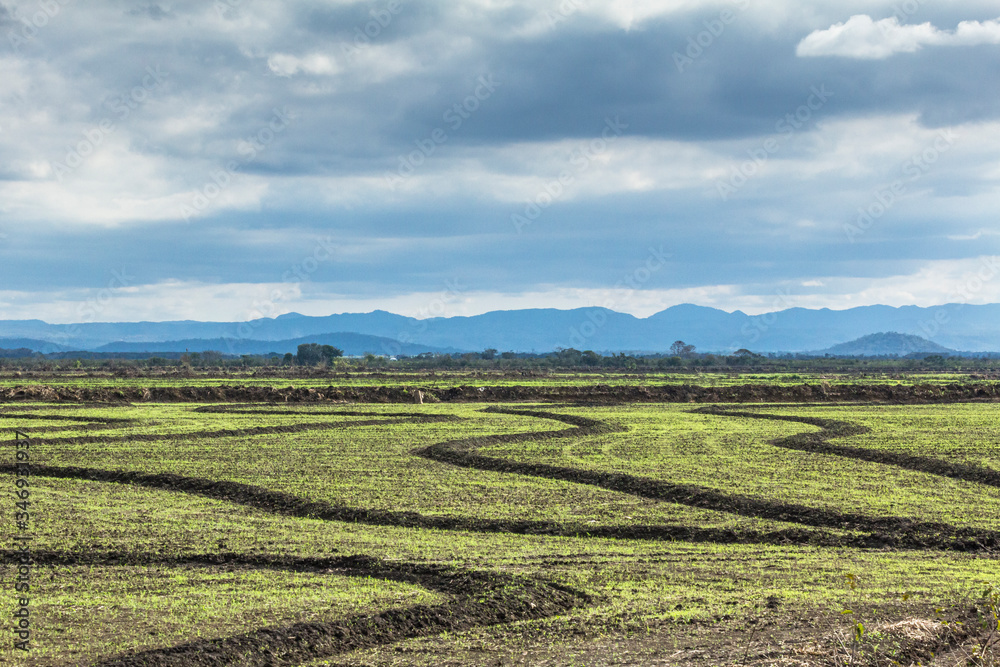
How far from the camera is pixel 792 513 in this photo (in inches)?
849

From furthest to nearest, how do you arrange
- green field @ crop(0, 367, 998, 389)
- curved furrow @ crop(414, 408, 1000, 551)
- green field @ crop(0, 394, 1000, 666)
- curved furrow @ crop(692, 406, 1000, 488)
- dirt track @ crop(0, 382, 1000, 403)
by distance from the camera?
1. green field @ crop(0, 367, 998, 389)
2. dirt track @ crop(0, 382, 1000, 403)
3. curved furrow @ crop(692, 406, 1000, 488)
4. curved furrow @ crop(414, 408, 1000, 551)
5. green field @ crop(0, 394, 1000, 666)

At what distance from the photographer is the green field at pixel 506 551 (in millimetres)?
11984

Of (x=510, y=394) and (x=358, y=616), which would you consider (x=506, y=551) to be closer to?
(x=358, y=616)

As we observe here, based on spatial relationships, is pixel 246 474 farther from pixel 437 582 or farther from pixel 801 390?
pixel 801 390

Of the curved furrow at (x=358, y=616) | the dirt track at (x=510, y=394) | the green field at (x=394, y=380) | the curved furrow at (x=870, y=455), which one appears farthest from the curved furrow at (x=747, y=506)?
the green field at (x=394, y=380)

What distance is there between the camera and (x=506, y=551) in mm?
17438

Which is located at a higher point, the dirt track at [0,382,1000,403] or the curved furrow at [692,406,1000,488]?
the dirt track at [0,382,1000,403]

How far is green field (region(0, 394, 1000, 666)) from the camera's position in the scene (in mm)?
11984

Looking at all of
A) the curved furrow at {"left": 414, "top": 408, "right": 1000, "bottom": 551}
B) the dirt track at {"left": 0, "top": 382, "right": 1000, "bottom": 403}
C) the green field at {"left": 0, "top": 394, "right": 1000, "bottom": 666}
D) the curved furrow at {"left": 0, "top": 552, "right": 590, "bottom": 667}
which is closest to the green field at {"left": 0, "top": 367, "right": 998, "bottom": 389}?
the dirt track at {"left": 0, "top": 382, "right": 1000, "bottom": 403}

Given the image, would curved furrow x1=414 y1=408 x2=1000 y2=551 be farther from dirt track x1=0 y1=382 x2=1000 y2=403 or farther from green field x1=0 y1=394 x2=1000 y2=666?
dirt track x1=0 y1=382 x2=1000 y2=403

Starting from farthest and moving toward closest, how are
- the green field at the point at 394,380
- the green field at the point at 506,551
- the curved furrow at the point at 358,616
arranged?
the green field at the point at 394,380 < the green field at the point at 506,551 < the curved furrow at the point at 358,616

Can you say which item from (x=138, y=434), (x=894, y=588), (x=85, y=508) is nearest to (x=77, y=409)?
(x=138, y=434)

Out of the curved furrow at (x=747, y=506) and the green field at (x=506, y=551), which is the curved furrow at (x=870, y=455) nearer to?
the green field at (x=506, y=551)

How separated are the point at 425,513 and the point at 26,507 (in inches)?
342
